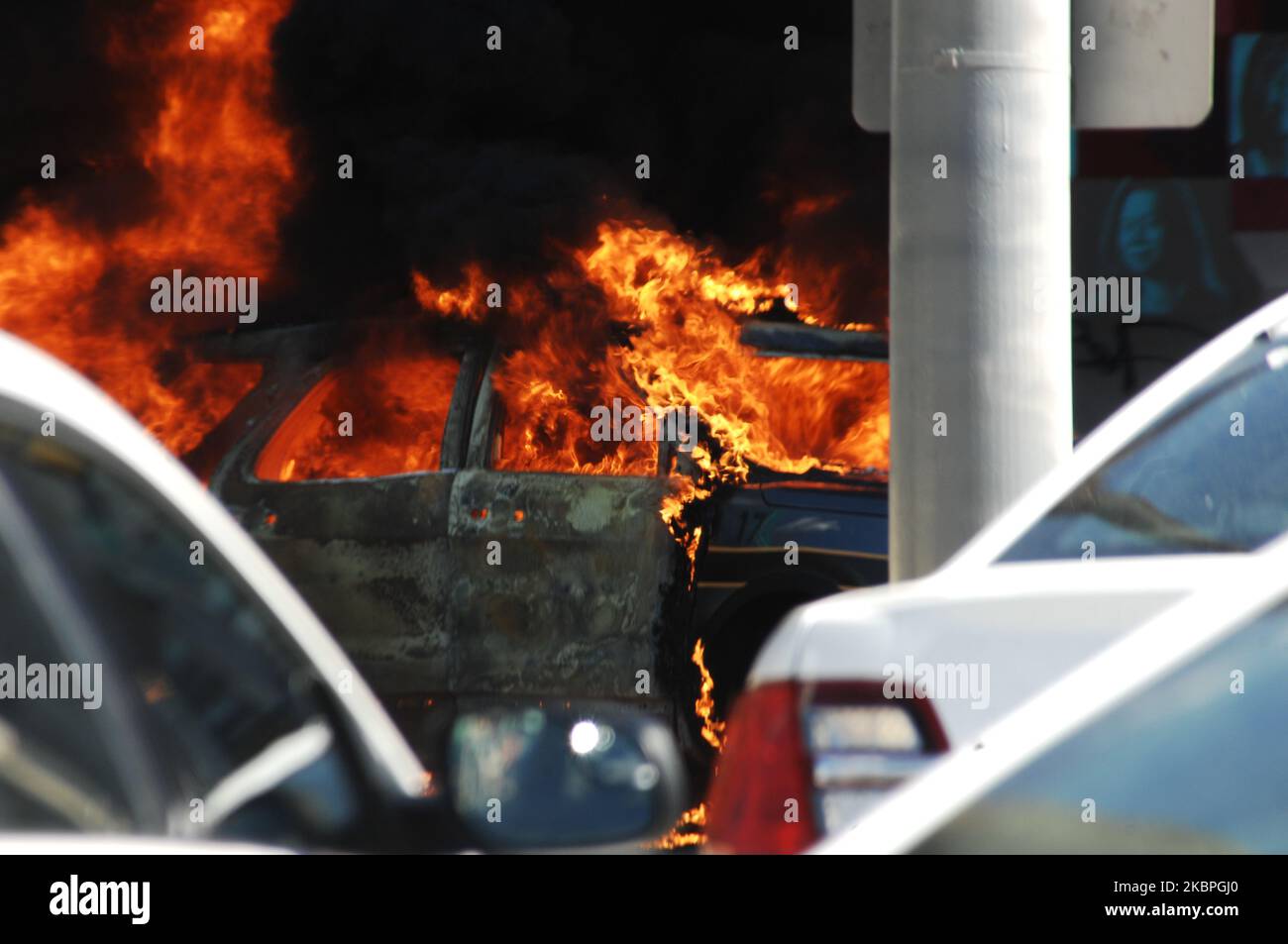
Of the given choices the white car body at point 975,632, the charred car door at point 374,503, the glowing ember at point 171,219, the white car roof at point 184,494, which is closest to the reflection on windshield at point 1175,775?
the white car body at point 975,632

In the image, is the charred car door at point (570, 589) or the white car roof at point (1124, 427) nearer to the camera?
the white car roof at point (1124, 427)

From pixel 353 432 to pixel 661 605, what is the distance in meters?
1.54

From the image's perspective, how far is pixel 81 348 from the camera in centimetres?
1240

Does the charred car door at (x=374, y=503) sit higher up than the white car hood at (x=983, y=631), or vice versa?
the charred car door at (x=374, y=503)

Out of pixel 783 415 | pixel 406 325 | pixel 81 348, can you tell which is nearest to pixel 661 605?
pixel 783 415

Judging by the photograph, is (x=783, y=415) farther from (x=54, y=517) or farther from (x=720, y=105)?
(x=54, y=517)

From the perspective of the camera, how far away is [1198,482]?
2896 mm

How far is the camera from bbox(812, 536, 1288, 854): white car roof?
1.61m

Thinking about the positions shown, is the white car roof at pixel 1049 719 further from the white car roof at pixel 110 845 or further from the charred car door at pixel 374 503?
the charred car door at pixel 374 503

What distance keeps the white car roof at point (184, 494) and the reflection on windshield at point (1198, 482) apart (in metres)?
0.93

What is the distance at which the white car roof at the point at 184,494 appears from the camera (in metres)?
1.79
